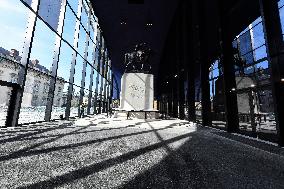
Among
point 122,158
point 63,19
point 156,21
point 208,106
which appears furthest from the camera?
point 156,21

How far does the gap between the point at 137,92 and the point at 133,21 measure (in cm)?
812

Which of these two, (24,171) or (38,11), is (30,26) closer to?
(38,11)

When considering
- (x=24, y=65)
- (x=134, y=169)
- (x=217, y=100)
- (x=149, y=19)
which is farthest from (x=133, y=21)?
(x=134, y=169)

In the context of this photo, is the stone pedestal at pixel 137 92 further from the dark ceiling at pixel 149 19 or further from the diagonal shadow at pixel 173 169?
the diagonal shadow at pixel 173 169

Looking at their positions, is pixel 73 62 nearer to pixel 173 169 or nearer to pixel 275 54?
pixel 275 54

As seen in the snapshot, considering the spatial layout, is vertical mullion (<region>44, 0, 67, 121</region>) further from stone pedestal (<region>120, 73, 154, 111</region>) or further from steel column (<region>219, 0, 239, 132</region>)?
steel column (<region>219, 0, 239, 132</region>)

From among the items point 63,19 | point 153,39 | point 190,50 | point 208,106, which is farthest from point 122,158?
point 153,39

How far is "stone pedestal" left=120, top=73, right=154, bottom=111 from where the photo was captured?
1048cm

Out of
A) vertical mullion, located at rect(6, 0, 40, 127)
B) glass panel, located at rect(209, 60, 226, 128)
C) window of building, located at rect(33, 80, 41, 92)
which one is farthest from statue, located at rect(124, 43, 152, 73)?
window of building, located at rect(33, 80, 41, 92)

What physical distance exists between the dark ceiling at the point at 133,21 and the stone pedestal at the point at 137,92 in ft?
20.1

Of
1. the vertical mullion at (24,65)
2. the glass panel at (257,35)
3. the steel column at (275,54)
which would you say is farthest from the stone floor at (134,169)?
the glass panel at (257,35)

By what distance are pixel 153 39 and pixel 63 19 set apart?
39.5 feet

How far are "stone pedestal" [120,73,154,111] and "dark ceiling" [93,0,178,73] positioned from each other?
613 centimetres

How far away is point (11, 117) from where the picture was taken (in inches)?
191
